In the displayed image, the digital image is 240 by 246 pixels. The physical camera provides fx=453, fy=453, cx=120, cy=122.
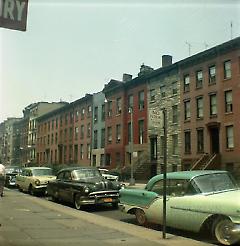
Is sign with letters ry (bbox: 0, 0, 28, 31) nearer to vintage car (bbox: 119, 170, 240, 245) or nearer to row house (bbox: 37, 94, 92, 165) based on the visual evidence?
vintage car (bbox: 119, 170, 240, 245)

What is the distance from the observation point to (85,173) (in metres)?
17.8

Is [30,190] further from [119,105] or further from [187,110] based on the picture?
[119,105]

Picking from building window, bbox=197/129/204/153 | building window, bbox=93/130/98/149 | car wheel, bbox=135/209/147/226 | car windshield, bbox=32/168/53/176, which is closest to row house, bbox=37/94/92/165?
building window, bbox=93/130/98/149

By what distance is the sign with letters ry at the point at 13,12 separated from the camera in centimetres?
478

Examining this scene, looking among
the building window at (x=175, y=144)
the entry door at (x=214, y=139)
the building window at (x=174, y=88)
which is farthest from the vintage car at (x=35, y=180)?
the building window at (x=174, y=88)

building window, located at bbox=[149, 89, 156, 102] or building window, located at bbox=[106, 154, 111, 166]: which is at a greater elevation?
building window, located at bbox=[149, 89, 156, 102]

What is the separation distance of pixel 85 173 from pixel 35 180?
6551mm

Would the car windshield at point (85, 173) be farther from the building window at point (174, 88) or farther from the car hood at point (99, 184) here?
the building window at point (174, 88)

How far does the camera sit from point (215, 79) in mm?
36250

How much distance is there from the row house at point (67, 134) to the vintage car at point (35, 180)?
33.2 metres

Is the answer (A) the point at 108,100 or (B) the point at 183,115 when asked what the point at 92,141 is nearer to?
(A) the point at 108,100

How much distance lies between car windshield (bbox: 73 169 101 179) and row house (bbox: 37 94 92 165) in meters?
41.0

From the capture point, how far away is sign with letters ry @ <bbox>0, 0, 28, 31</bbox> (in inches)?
188

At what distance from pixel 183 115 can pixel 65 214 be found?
2725cm
